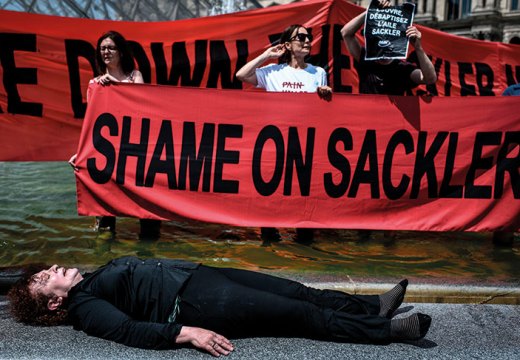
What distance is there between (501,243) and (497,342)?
8.39 feet

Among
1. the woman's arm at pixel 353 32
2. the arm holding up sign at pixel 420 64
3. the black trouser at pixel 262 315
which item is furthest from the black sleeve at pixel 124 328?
the woman's arm at pixel 353 32

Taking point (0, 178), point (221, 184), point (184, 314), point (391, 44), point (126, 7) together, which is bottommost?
point (0, 178)

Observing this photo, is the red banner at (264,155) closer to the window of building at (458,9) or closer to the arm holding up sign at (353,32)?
the arm holding up sign at (353,32)

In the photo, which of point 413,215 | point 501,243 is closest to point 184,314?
point 413,215

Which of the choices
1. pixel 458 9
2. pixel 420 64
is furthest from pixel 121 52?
pixel 458 9

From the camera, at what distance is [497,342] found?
3.62m

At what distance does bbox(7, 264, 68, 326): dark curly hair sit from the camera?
3502 millimetres

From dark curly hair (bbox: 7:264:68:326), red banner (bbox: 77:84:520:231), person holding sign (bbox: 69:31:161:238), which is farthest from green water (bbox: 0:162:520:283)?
dark curly hair (bbox: 7:264:68:326)

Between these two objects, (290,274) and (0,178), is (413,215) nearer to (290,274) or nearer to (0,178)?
(290,274)

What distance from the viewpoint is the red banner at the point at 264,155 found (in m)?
5.39

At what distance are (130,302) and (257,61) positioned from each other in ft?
9.04

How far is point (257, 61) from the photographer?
543 centimetres

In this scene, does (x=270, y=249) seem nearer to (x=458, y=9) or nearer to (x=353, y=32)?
(x=353, y=32)

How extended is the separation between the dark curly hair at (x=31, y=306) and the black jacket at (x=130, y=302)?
0.12 meters
